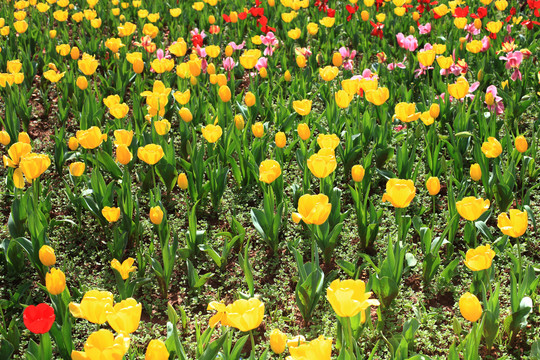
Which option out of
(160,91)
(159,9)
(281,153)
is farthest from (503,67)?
(159,9)

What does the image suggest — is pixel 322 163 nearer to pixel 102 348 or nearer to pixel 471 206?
pixel 471 206

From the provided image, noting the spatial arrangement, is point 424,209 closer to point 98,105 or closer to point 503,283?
point 503,283

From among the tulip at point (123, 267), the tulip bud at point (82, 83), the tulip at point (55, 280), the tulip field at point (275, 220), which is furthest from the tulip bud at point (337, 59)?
the tulip at point (55, 280)

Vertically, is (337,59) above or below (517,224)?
below

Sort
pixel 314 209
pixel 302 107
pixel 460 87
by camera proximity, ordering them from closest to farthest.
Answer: pixel 314 209 < pixel 302 107 < pixel 460 87

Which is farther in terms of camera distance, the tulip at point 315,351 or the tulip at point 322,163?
the tulip at point 322,163

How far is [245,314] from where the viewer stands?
68.0 inches

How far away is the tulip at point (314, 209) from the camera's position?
7.09ft

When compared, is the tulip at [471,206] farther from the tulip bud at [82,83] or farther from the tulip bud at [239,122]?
the tulip bud at [82,83]

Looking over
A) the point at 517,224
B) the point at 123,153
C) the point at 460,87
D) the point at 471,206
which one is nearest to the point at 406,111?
the point at 460,87

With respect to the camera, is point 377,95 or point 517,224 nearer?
point 517,224

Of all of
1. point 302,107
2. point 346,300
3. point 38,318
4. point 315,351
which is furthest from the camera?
point 302,107

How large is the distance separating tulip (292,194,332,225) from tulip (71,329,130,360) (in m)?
0.81

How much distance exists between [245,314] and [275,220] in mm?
1136
